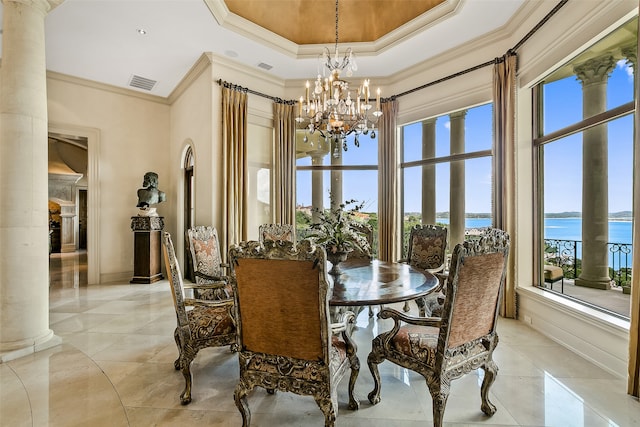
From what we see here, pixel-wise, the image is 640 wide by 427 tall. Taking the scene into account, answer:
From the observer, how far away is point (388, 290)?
2.16 metres

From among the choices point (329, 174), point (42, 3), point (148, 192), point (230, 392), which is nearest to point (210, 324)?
point (230, 392)

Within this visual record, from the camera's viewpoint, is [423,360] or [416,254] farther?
[416,254]

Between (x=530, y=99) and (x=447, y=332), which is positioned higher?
(x=530, y=99)

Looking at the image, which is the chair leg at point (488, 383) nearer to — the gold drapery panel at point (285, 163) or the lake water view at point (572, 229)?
the lake water view at point (572, 229)

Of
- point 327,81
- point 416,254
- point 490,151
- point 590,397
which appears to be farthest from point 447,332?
point 490,151

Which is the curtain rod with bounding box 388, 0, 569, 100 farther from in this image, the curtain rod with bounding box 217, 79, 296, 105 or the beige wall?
the beige wall

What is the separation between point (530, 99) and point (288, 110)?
140 inches

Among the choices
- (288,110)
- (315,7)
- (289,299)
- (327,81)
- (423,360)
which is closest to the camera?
(289,299)

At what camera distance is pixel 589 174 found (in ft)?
10.1

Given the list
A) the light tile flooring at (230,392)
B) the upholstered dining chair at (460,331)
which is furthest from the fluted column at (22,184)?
the upholstered dining chair at (460,331)

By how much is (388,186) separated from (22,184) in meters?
4.62

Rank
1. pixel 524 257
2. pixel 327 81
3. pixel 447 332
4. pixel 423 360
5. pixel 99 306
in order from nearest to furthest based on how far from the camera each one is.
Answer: pixel 447 332 < pixel 423 360 < pixel 327 81 < pixel 524 257 < pixel 99 306

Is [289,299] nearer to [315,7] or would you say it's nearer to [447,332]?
[447,332]

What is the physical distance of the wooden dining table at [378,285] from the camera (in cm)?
195
